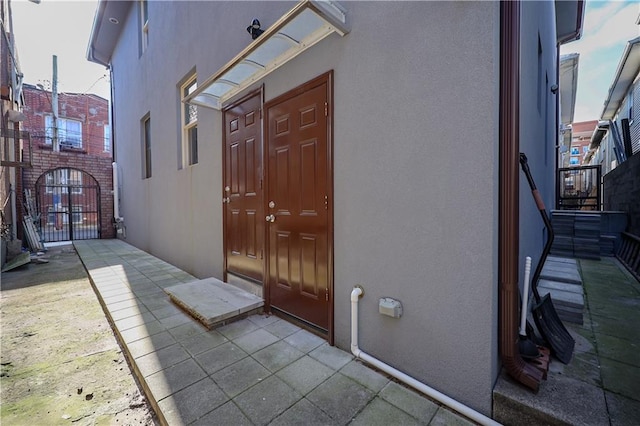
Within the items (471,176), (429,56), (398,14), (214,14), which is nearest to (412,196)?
(471,176)

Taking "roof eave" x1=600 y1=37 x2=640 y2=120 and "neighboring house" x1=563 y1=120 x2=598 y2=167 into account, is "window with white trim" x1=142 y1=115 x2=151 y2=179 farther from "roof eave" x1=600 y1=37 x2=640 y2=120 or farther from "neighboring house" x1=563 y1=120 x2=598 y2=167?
"neighboring house" x1=563 y1=120 x2=598 y2=167

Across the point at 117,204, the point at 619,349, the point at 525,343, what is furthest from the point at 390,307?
the point at 117,204

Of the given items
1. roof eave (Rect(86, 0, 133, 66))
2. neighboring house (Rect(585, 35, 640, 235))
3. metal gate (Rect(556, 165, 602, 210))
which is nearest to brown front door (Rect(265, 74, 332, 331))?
neighboring house (Rect(585, 35, 640, 235))

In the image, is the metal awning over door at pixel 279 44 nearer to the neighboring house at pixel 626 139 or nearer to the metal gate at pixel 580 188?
the neighboring house at pixel 626 139

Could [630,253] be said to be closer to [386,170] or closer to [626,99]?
[386,170]

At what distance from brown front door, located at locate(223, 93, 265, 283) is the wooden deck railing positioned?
4834mm

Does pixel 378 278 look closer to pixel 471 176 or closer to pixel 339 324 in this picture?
pixel 339 324

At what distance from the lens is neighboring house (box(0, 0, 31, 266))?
204 inches

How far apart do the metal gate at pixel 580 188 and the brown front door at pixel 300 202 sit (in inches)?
321

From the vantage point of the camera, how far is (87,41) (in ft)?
27.6

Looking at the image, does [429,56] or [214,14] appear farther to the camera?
[214,14]

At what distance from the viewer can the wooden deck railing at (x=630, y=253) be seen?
12.0 ft

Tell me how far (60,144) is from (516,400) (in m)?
19.0

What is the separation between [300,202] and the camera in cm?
241
